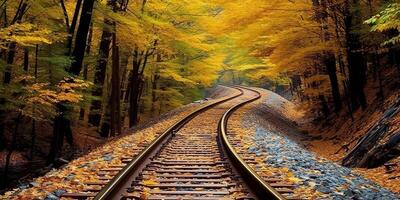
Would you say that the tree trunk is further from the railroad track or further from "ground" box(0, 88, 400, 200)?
the railroad track

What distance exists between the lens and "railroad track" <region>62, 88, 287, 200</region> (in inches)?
231

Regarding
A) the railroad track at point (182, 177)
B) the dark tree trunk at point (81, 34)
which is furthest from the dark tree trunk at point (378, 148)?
the dark tree trunk at point (81, 34)

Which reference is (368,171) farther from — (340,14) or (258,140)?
(340,14)

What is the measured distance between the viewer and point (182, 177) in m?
7.30

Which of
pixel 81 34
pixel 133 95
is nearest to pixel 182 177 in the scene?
pixel 81 34

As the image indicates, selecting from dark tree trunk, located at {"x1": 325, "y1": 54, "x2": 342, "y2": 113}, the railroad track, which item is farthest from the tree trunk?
the railroad track

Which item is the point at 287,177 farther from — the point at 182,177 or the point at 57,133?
the point at 57,133

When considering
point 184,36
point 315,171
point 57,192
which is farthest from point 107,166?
point 184,36

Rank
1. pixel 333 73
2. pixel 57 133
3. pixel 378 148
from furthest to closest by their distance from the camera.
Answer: pixel 333 73 < pixel 57 133 < pixel 378 148

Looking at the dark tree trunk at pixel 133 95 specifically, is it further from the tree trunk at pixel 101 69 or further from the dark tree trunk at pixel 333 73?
the dark tree trunk at pixel 333 73

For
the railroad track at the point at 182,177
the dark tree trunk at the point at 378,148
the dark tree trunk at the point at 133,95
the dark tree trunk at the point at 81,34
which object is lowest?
the dark tree trunk at the point at 378,148

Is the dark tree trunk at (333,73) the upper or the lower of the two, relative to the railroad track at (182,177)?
upper

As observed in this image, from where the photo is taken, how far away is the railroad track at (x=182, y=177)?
588 centimetres

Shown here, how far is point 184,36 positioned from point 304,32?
298 inches
